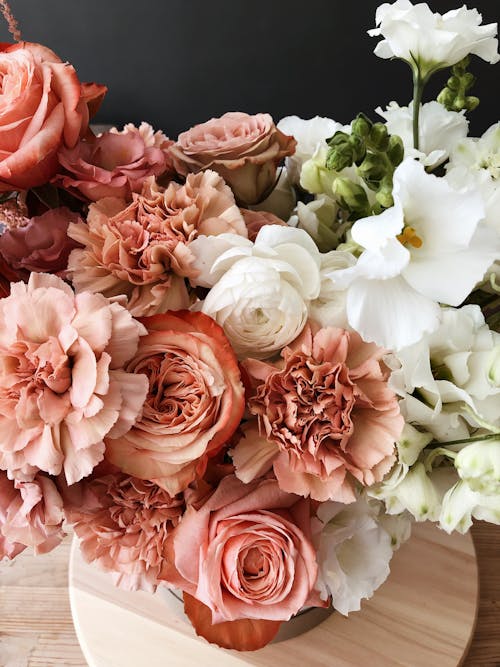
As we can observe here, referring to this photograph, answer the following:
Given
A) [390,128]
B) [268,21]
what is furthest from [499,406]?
[268,21]

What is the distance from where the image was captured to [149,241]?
38 centimetres

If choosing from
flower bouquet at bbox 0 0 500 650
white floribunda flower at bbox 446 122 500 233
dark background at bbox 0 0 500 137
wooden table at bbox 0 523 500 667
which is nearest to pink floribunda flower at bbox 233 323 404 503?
flower bouquet at bbox 0 0 500 650

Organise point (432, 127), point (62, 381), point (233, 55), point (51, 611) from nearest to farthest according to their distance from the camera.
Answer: point (62, 381)
point (432, 127)
point (51, 611)
point (233, 55)

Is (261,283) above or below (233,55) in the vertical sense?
above

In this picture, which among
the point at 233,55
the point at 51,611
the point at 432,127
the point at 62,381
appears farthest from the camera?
the point at 233,55

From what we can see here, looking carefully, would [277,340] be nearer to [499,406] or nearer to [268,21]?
[499,406]

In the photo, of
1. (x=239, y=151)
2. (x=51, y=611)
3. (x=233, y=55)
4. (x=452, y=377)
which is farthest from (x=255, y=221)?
(x=233, y=55)

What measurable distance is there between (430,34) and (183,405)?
25 centimetres

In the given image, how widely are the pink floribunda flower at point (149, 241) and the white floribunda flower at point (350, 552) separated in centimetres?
16

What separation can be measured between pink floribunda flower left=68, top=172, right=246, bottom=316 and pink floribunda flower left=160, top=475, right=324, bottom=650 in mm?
115

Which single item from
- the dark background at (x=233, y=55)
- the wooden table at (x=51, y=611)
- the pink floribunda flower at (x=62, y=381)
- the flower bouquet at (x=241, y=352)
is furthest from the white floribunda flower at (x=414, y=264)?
the dark background at (x=233, y=55)

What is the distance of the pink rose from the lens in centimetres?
43

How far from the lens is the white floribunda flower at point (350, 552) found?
1.36ft

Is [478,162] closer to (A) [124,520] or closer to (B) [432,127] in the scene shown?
(B) [432,127]
